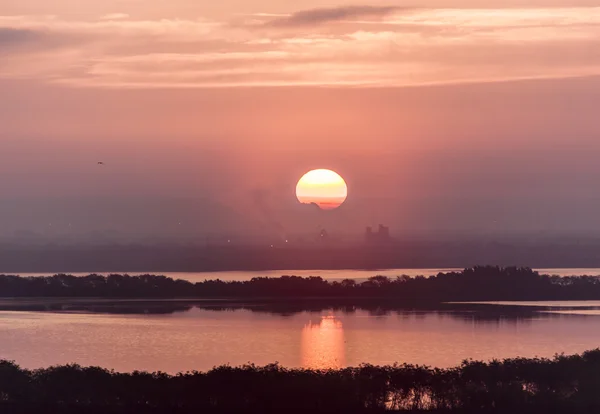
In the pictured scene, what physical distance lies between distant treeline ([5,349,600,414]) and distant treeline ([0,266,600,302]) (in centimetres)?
3420

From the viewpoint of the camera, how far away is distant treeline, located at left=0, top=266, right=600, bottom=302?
56.4 meters

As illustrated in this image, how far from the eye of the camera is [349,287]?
5722 centimetres

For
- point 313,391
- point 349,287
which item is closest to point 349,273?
point 349,287

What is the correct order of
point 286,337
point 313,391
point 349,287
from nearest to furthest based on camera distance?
1. point 313,391
2. point 286,337
3. point 349,287

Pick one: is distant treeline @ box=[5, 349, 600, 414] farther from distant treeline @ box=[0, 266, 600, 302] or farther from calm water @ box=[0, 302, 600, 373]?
distant treeline @ box=[0, 266, 600, 302]

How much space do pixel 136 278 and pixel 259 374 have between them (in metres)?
38.4

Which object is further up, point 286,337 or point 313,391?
point 286,337

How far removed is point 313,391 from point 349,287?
36677 millimetres

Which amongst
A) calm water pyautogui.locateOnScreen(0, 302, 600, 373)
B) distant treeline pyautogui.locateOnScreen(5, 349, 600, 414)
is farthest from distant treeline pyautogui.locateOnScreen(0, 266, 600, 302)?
distant treeline pyautogui.locateOnScreen(5, 349, 600, 414)

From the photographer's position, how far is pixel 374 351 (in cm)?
3528

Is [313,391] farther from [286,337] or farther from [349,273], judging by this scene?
[349,273]

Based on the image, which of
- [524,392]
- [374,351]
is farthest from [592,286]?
[524,392]

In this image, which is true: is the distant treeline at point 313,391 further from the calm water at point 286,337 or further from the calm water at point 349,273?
the calm water at point 349,273

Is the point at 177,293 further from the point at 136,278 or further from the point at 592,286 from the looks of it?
the point at 592,286
